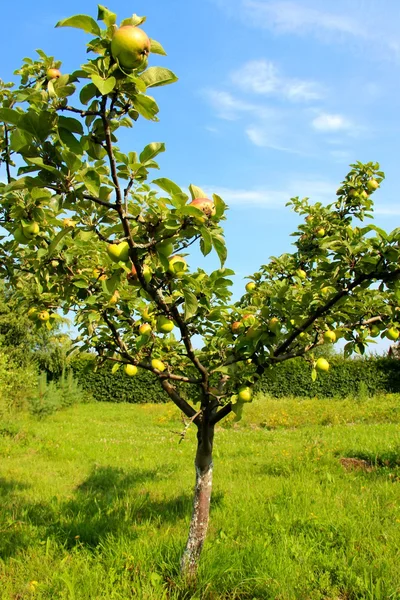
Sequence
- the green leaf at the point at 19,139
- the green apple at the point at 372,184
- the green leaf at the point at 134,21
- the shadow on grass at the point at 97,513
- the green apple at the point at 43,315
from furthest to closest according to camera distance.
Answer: the green apple at the point at 372,184 < the shadow on grass at the point at 97,513 < the green apple at the point at 43,315 < the green leaf at the point at 19,139 < the green leaf at the point at 134,21

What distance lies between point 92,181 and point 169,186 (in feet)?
0.92

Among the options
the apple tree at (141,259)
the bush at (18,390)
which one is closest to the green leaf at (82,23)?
the apple tree at (141,259)

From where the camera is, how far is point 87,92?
4.86ft

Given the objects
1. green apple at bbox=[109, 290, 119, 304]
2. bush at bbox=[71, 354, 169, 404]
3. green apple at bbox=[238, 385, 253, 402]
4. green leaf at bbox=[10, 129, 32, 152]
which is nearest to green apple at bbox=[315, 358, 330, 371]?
green apple at bbox=[238, 385, 253, 402]

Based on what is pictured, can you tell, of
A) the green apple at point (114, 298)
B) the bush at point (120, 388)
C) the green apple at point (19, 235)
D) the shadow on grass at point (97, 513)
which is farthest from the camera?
the bush at point (120, 388)

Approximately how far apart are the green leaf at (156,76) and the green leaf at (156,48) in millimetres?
60

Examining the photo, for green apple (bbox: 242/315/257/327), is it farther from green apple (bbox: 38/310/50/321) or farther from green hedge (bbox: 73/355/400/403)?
green hedge (bbox: 73/355/400/403)

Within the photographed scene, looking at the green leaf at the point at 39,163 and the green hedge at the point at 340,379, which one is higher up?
the green leaf at the point at 39,163

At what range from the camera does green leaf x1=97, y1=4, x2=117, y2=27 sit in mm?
1358

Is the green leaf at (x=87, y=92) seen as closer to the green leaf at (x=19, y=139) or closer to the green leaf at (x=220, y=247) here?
the green leaf at (x=19, y=139)

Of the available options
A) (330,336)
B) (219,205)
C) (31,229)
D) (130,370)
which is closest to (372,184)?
(330,336)

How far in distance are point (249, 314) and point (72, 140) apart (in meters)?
1.46

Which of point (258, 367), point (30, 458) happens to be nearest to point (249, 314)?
point (258, 367)

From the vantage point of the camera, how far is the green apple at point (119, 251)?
1.73m
